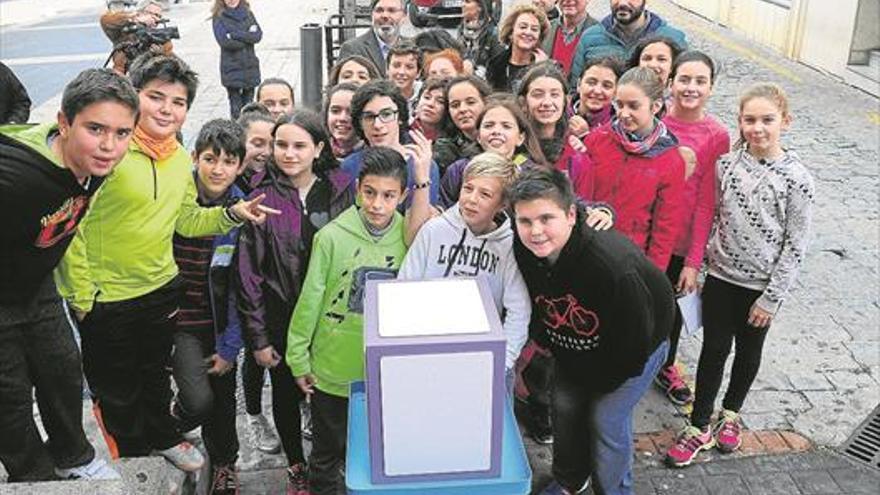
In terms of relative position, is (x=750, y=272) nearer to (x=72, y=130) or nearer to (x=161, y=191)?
(x=161, y=191)

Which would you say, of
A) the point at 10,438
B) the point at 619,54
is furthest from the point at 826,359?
the point at 10,438

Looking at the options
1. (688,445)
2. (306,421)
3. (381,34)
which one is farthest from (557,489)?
(381,34)

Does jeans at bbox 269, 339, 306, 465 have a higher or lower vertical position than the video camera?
lower

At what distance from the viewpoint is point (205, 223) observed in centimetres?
321

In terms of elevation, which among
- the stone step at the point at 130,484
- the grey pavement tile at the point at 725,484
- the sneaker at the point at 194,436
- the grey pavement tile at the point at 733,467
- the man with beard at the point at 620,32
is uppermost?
the man with beard at the point at 620,32

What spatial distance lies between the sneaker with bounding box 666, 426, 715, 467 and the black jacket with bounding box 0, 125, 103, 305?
2.82 meters

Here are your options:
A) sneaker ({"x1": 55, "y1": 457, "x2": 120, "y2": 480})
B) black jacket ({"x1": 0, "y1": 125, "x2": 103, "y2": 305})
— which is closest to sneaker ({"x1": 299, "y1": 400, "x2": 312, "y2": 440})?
sneaker ({"x1": 55, "y1": 457, "x2": 120, "y2": 480})

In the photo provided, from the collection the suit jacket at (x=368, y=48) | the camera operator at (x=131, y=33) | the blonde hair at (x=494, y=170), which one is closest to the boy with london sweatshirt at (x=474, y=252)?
the blonde hair at (x=494, y=170)

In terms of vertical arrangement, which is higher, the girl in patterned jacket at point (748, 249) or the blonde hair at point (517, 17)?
the blonde hair at point (517, 17)

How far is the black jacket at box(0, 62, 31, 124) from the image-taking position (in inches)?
189

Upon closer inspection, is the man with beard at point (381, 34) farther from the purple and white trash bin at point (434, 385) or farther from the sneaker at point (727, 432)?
the purple and white trash bin at point (434, 385)

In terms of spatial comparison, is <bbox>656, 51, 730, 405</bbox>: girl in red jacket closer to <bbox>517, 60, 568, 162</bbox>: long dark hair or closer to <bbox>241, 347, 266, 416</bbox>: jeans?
<bbox>517, 60, 568, 162</bbox>: long dark hair

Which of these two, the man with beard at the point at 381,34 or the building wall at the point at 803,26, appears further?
the building wall at the point at 803,26

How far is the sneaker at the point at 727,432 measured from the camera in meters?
3.97
